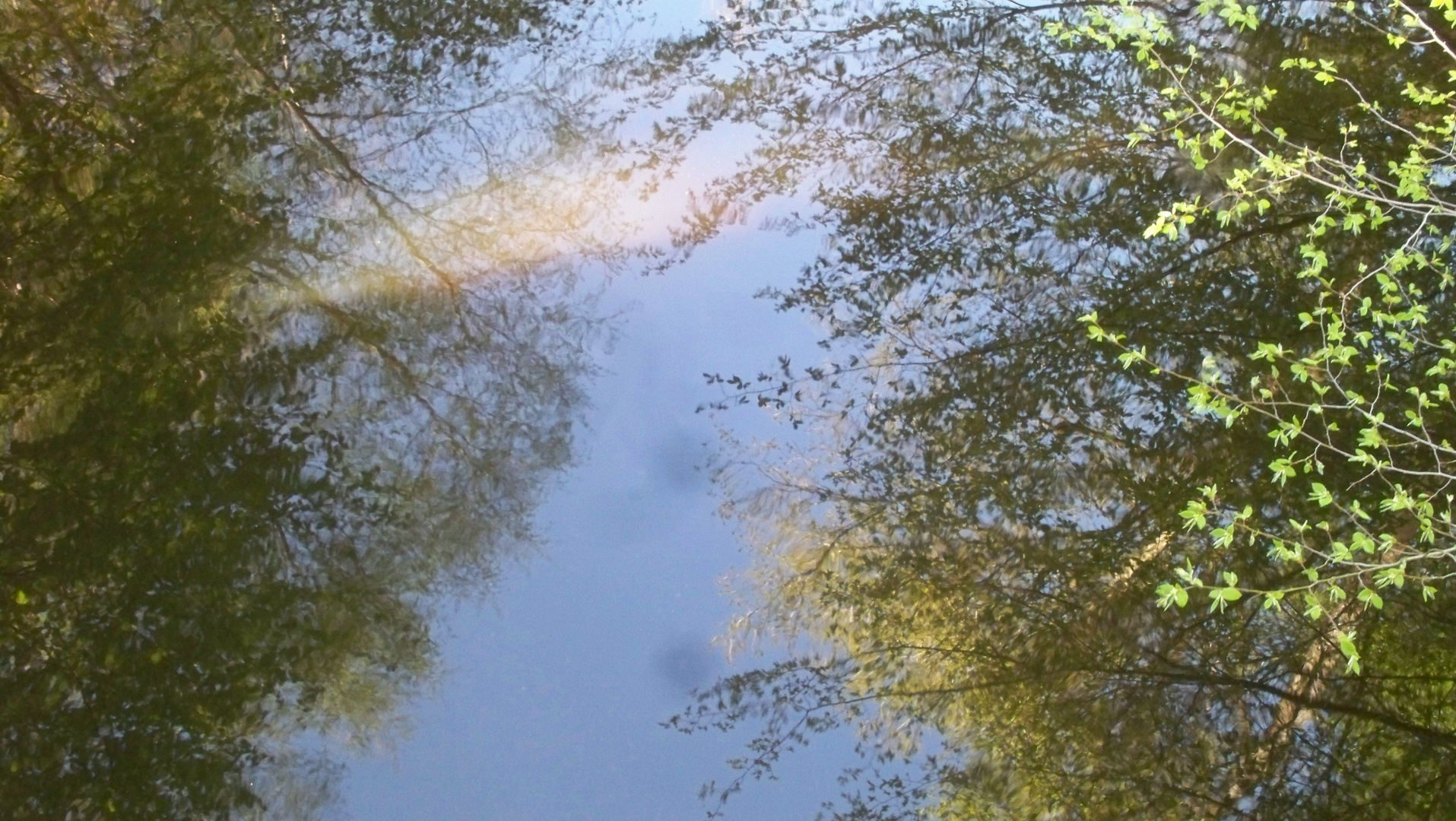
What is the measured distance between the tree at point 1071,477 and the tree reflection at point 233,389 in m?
0.77

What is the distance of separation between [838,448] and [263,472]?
1613 millimetres

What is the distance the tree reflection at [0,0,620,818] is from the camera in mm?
2566

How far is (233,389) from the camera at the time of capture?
2988 mm

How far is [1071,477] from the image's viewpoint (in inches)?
122

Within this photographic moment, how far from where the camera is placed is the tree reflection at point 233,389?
257 cm

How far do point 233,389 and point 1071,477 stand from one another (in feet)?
7.84

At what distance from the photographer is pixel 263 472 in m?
2.89

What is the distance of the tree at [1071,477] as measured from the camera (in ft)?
8.91

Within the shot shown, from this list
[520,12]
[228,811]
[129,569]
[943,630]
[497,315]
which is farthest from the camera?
[520,12]

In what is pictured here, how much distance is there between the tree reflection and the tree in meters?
0.77

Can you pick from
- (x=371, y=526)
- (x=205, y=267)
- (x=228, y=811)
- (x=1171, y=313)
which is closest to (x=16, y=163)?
(x=205, y=267)

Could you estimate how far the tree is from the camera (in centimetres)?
272

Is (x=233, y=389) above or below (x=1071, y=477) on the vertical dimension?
above

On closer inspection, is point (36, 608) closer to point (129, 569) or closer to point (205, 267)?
point (129, 569)
